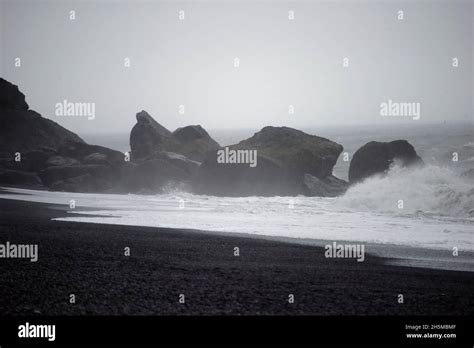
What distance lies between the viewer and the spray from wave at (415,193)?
976 inches

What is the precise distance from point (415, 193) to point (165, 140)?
66.1 ft

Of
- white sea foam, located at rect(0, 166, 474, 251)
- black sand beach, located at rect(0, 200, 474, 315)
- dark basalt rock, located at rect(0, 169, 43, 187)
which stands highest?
dark basalt rock, located at rect(0, 169, 43, 187)

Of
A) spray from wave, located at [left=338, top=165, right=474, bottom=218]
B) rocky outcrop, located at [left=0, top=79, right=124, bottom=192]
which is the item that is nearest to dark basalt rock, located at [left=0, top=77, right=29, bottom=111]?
rocky outcrop, located at [left=0, top=79, right=124, bottom=192]

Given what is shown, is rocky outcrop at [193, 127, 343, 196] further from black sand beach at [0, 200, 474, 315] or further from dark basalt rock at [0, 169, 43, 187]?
black sand beach at [0, 200, 474, 315]

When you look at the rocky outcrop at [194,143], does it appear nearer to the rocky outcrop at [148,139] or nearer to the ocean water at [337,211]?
the rocky outcrop at [148,139]

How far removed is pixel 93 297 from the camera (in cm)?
1015

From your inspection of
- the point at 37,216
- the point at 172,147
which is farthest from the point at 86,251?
the point at 172,147

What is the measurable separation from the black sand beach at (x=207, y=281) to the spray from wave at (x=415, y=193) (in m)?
11.2

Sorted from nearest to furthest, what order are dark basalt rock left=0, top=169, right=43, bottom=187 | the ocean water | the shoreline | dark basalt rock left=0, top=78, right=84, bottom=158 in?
the shoreline < the ocean water < dark basalt rock left=0, top=169, right=43, bottom=187 < dark basalt rock left=0, top=78, right=84, bottom=158

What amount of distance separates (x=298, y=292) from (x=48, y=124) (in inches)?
1615

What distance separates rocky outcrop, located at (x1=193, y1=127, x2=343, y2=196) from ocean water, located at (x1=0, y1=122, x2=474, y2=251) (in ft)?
5.13

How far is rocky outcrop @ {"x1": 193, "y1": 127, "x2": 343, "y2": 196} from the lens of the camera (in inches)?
1299

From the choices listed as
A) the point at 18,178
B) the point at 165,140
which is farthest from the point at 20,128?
the point at 165,140

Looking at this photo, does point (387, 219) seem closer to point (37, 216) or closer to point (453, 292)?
point (453, 292)
